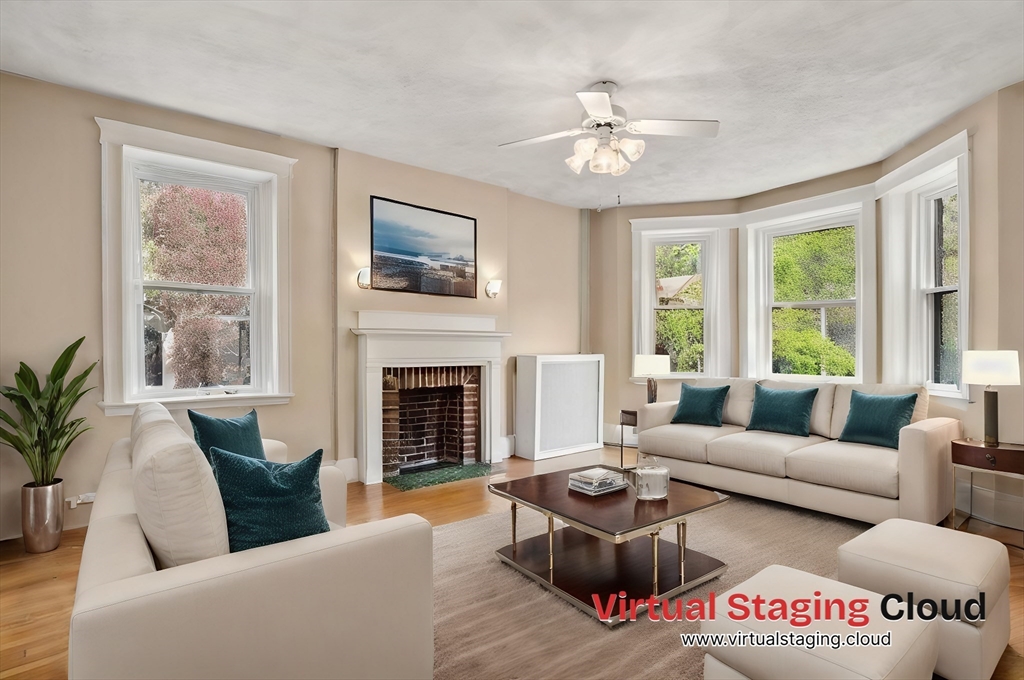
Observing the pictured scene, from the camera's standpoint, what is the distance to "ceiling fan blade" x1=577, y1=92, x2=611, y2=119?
2.84m

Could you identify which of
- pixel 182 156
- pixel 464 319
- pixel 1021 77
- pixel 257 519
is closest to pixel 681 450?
pixel 464 319

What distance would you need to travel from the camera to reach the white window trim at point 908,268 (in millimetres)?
4105

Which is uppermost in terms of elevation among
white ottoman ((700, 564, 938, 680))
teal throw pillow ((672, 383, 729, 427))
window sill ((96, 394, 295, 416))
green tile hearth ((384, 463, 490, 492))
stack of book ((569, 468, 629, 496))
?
window sill ((96, 394, 295, 416))

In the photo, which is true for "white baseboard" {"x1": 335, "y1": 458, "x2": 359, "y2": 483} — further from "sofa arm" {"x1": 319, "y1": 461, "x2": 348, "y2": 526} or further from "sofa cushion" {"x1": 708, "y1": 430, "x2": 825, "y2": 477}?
"sofa cushion" {"x1": 708, "y1": 430, "x2": 825, "y2": 477}

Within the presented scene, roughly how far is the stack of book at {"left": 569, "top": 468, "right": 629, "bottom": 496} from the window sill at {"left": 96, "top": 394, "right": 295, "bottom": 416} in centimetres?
246

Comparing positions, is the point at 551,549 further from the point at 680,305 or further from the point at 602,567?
the point at 680,305

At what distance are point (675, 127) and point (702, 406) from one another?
2527 mm

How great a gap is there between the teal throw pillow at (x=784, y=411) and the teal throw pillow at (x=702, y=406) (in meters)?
0.29

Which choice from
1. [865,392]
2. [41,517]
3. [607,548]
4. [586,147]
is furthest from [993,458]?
[41,517]

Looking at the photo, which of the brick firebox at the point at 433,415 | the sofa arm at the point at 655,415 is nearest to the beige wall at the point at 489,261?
the brick firebox at the point at 433,415

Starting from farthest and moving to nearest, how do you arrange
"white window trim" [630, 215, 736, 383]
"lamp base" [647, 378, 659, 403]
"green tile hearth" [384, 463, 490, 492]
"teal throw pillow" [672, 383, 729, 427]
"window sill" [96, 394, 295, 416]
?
"white window trim" [630, 215, 736, 383]
"lamp base" [647, 378, 659, 403]
"teal throw pillow" [672, 383, 729, 427]
"green tile hearth" [384, 463, 490, 492]
"window sill" [96, 394, 295, 416]

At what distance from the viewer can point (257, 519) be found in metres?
1.53

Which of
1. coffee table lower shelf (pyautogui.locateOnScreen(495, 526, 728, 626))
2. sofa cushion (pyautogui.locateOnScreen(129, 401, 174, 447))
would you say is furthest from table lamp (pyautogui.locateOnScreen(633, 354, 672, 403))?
sofa cushion (pyautogui.locateOnScreen(129, 401, 174, 447))

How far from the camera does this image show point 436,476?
476 centimetres
